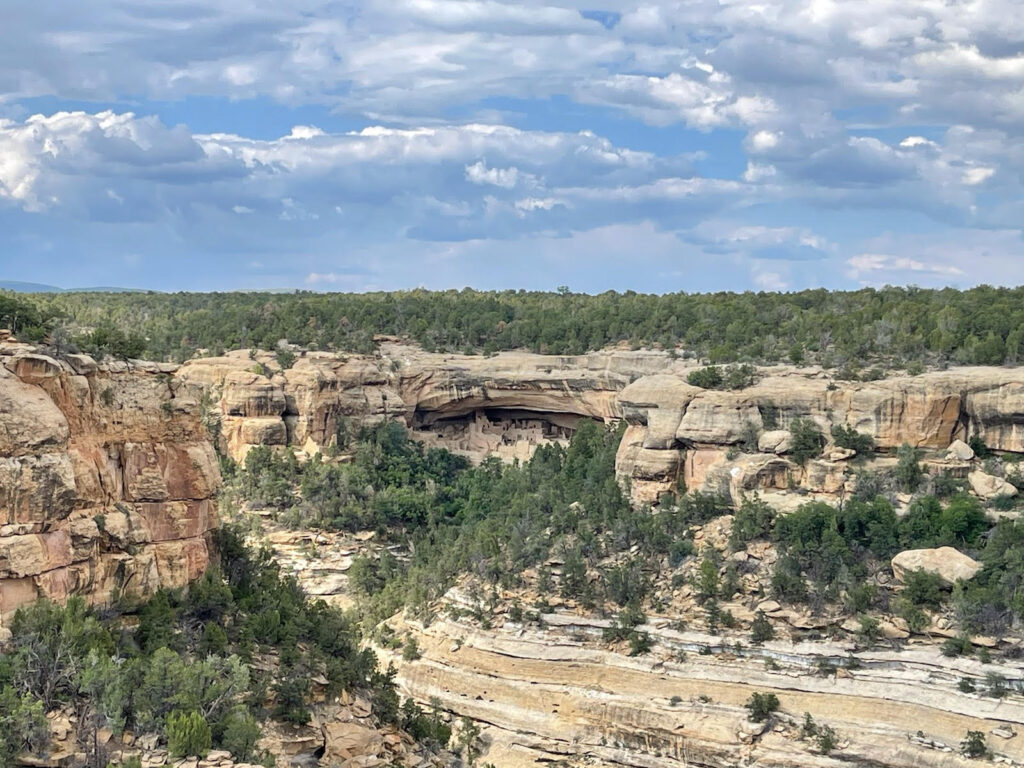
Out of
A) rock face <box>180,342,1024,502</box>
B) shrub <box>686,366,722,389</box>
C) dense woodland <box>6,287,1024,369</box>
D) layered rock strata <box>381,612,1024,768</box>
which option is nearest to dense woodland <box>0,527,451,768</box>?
layered rock strata <box>381,612,1024,768</box>

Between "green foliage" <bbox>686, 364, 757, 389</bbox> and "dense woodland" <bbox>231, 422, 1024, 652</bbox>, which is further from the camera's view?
"green foliage" <bbox>686, 364, 757, 389</bbox>

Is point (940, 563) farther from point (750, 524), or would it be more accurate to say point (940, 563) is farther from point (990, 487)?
point (750, 524)

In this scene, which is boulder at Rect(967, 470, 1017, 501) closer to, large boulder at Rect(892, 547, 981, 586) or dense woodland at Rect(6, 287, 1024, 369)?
large boulder at Rect(892, 547, 981, 586)

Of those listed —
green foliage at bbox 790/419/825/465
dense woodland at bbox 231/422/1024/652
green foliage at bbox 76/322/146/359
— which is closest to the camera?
green foliage at bbox 76/322/146/359

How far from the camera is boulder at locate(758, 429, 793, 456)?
192 ft

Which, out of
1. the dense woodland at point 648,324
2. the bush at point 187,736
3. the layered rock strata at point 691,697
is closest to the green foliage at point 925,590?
the layered rock strata at point 691,697

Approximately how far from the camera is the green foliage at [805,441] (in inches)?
2291

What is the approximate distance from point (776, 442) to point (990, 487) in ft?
28.1

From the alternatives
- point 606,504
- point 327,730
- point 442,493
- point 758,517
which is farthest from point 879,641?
point 442,493

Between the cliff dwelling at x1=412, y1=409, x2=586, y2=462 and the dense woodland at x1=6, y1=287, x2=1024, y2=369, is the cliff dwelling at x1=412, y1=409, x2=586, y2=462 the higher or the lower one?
the lower one

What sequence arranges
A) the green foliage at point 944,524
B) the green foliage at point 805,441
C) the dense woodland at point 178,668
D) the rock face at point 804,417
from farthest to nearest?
the green foliage at point 805,441
the rock face at point 804,417
the green foliage at point 944,524
the dense woodland at point 178,668

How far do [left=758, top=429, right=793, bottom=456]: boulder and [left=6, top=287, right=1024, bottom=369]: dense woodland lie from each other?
4786mm

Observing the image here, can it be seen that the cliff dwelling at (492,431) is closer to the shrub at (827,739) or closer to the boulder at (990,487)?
the boulder at (990,487)

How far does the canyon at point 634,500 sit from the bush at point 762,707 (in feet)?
1.14
